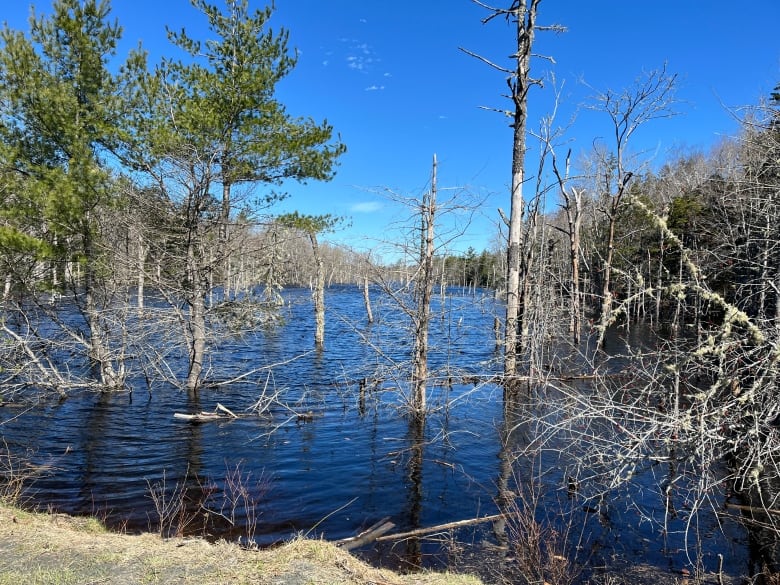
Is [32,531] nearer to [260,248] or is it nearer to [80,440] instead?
[80,440]

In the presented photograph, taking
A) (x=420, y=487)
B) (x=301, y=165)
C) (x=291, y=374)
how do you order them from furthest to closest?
1. (x=291, y=374)
2. (x=301, y=165)
3. (x=420, y=487)

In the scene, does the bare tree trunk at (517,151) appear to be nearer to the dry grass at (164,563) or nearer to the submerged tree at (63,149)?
the dry grass at (164,563)

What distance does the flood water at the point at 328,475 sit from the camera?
6.25 meters

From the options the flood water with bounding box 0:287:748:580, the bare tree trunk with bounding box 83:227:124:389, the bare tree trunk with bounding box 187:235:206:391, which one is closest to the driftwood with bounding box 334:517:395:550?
the flood water with bounding box 0:287:748:580


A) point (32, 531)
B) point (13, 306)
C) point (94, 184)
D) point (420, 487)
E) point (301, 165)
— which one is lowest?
point (420, 487)

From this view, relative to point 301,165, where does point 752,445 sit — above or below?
below

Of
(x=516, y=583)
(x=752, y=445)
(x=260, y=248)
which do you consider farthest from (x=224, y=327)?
(x=752, y=445)

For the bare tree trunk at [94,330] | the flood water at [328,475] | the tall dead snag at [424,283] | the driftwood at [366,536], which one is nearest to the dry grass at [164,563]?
the driftwood at [366,536]

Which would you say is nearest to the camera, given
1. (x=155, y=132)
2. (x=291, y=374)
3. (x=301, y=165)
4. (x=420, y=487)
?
(x=420, y=487)

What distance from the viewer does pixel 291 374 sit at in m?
16.3

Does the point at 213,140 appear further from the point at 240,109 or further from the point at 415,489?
the point at 415,489

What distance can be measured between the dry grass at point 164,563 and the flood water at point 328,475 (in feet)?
3.04

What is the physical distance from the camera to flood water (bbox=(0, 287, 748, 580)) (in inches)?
246

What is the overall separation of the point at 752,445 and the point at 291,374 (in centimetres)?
1367
